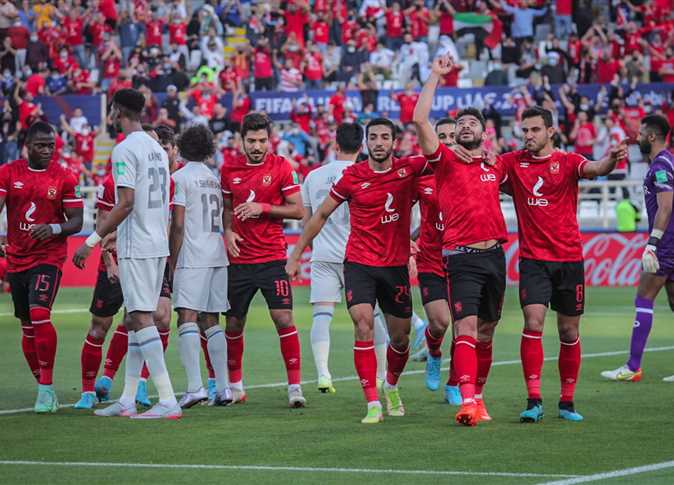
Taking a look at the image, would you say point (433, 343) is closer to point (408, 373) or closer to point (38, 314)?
point (408, 373)

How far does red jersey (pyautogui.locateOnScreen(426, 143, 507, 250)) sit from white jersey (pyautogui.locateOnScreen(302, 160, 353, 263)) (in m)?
2.51

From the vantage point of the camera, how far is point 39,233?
11.0 m

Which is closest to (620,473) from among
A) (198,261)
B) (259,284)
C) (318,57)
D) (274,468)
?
(274,468)

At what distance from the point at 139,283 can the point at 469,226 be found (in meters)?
2.50

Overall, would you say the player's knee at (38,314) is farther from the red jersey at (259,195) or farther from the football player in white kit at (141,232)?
the red jersey at (259,195)

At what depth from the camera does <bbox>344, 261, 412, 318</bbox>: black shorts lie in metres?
10.3

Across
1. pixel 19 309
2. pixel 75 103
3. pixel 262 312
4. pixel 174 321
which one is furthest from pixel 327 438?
pixel 75 103

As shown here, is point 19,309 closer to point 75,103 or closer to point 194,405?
point 194,405

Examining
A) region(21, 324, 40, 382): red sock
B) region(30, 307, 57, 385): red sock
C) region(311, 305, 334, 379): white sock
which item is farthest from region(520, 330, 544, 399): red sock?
region(21, 324, 40, 382): red sock

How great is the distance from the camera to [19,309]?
11422 millimetres

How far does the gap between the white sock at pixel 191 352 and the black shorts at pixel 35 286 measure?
1100 mm

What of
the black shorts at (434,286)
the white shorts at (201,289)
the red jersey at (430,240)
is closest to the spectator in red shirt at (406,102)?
the red jersey at (430,240)

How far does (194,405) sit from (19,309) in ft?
5.41

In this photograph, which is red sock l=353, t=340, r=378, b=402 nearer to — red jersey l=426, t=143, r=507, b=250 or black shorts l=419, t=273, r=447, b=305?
red jersey l=426, t=143, r=507, b=250
